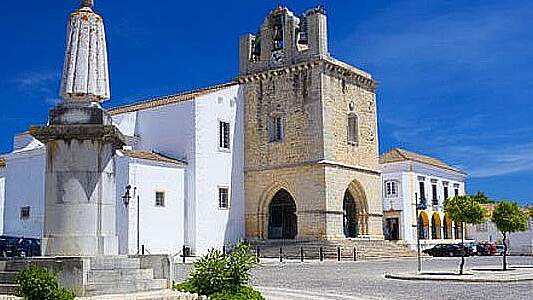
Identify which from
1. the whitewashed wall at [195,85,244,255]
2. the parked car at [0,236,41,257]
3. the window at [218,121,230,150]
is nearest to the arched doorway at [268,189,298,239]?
the whitewashed wall at [195,85,244,255]

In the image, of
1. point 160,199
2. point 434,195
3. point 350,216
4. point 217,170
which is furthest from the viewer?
point 434,195

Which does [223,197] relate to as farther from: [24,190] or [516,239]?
[516,239]

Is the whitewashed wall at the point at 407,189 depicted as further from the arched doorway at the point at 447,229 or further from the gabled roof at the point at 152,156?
the gabled roof at the point at 152,156

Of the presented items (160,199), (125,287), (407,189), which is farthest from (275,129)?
(125,287)

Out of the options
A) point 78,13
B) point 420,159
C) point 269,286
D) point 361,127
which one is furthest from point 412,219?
point 78,13

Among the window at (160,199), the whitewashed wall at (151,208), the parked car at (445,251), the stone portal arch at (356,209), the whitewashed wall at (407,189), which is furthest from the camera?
the whitewashed wall at (407,189)

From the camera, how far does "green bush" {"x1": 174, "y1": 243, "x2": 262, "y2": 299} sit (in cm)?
1112

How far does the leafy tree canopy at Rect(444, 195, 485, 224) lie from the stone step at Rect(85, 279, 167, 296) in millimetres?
13755

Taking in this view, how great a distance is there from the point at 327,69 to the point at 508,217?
15.2 metres

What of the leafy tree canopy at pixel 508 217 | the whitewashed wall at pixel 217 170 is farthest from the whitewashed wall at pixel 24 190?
the leafy tree canopy at pixel 508 217

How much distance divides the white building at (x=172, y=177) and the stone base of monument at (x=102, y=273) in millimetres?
19943

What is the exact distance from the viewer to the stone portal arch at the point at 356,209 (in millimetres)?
39312

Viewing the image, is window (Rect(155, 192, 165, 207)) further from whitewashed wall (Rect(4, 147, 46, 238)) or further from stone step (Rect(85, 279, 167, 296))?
stone step (Rect(85, 279, 167, 296))

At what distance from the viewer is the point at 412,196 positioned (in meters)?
50.1
